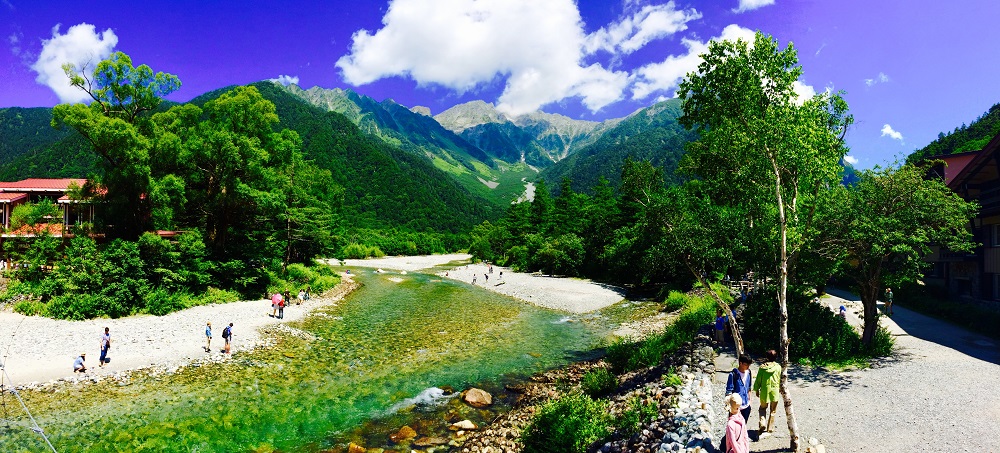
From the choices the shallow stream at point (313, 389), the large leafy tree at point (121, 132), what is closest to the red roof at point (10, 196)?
the large leafy tree at point (121, 132)

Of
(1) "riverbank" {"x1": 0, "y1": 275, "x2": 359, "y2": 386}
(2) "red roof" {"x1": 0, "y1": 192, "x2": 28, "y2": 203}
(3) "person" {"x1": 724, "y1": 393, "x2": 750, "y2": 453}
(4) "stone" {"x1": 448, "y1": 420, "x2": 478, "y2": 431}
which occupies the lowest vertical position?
(4) "stone" {"x1": 448, "y1": 420, "x2": 478, "y2": 431}

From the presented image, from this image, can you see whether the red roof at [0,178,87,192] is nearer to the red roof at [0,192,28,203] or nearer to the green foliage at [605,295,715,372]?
the red roof at [0,192,28,203]

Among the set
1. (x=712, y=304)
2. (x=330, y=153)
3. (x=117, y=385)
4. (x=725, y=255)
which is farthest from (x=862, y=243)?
(x=330, y=153)

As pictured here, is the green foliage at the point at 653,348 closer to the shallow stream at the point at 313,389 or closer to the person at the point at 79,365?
the shallow stream at the point at 313,389

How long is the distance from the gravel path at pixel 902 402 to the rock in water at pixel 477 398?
783cm

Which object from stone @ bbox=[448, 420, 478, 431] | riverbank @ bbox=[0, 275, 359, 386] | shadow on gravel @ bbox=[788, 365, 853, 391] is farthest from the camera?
riverbank @ bbox=[0, 275, 359, 386]

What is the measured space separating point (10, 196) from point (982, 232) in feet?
224

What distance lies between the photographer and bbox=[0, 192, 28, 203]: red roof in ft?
113

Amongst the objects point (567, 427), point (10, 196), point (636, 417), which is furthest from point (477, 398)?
point (10, 196)

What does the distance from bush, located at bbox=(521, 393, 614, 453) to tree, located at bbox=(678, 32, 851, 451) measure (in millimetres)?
4801

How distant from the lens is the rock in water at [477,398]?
16.3m

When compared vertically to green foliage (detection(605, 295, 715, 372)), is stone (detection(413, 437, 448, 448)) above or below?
below

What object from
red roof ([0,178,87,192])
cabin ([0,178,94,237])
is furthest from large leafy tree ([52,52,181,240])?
red roof ([0,178,87,192])

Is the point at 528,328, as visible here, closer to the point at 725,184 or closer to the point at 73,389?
the point at 725,184
